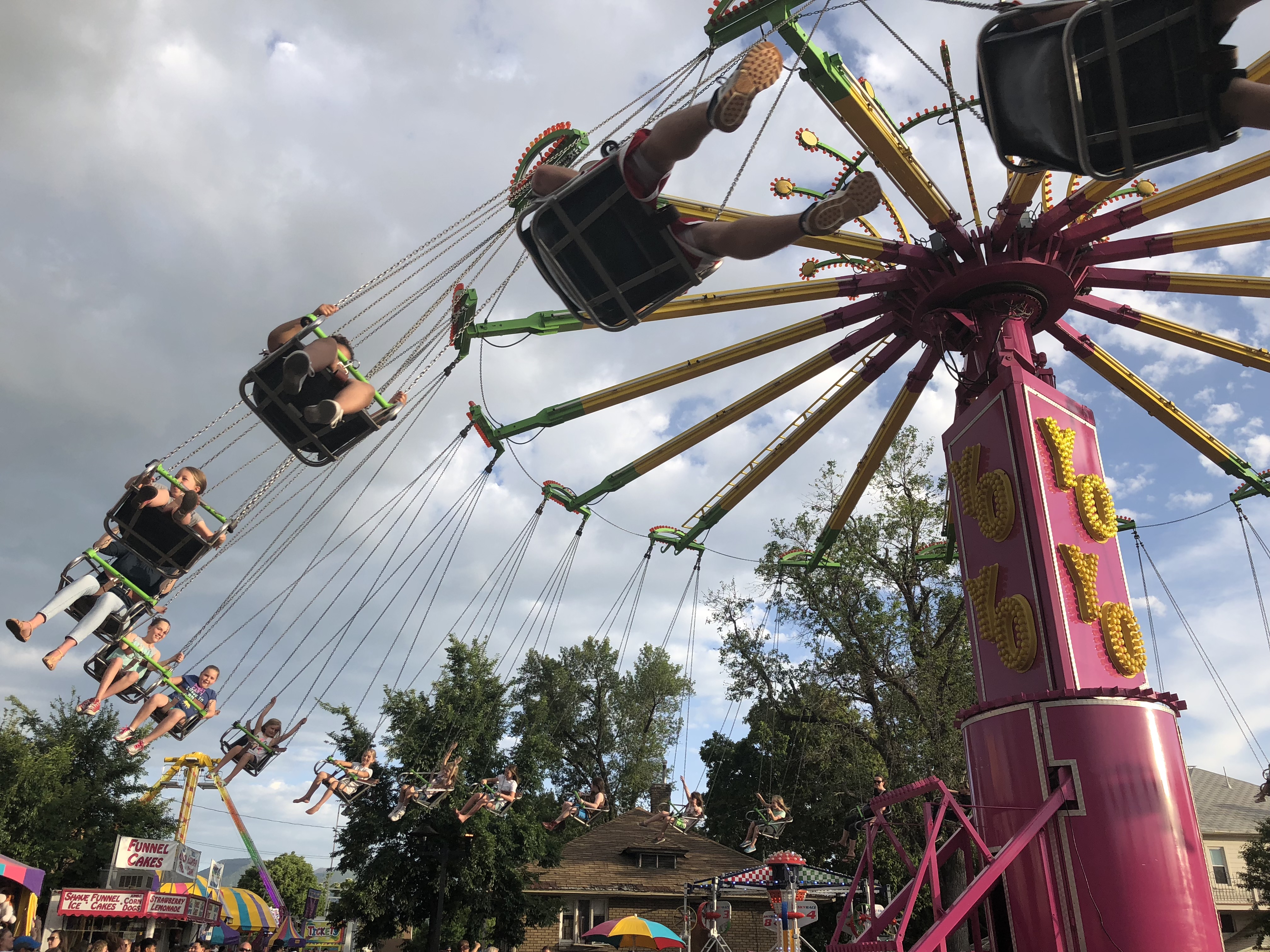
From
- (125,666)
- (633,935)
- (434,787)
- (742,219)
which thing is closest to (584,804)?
(434,787)

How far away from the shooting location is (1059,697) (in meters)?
9.01

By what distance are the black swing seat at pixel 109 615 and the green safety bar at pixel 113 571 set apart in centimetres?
6

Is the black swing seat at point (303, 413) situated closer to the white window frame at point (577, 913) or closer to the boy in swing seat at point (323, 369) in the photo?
the boy in swing seat at point (323, 369)

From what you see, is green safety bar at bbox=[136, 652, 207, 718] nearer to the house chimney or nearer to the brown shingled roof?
the brown shingled roof

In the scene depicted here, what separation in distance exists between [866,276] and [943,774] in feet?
49.8

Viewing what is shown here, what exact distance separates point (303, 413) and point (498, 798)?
10.1m

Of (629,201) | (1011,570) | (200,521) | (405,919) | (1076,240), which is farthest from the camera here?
(405,919)

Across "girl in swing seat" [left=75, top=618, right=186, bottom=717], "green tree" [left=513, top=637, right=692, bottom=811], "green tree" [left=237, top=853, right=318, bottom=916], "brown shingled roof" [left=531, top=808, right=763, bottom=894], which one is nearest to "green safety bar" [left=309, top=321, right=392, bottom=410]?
"girl in swing seat" [left=75, top=618, right=186, bottom=717]

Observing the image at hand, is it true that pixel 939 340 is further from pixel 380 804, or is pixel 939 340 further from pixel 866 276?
pixel 380 804

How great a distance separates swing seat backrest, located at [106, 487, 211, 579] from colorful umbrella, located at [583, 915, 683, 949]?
12963 mm

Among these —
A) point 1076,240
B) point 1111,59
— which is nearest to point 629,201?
point 1111,59

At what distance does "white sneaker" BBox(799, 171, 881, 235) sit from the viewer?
641 cm

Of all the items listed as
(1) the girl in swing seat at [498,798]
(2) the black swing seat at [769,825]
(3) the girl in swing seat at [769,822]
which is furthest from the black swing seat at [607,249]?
(2) the black swing seat at [769,825]

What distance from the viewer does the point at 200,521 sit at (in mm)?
12586
